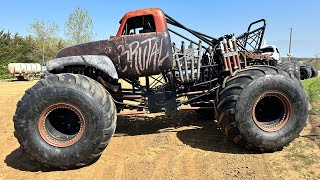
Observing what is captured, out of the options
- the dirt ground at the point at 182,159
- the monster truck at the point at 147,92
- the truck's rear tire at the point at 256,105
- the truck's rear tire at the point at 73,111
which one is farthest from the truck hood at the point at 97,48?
the truck's rear tire at the point at 256,105

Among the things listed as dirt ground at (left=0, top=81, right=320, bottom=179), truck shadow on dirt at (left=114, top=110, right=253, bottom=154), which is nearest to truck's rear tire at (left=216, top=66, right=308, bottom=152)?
dirt ground at (left=0, top=81, right=320, bottom=179)

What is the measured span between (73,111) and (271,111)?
3.32 metres

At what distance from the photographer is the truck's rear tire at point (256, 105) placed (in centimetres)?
488

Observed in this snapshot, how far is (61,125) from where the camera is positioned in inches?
197

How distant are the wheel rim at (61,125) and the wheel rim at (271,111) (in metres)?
2.83

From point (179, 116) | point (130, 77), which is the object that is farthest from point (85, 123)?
point (179, 116)

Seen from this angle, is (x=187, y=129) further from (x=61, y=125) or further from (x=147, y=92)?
(x=61, y=125)

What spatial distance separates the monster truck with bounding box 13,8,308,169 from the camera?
15.0 feet

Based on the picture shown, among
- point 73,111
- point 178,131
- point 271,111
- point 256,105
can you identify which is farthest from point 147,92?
point 271,111

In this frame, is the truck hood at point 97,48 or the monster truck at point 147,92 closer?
the monster truck at point 147,92

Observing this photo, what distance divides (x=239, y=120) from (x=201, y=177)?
1.27 m

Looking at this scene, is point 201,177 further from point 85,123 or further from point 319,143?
point 319,143

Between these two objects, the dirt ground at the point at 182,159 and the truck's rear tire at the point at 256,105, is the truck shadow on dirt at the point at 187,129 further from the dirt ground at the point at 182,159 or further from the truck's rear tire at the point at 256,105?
the truck's rear tire at the point at 256,105

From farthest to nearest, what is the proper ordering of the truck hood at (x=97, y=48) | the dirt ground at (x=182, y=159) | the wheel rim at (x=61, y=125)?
the truck hood at (x=97, y=48) < the wheel rim at (x=61, y=125) < the dirt ground at (x=182, y=159)
